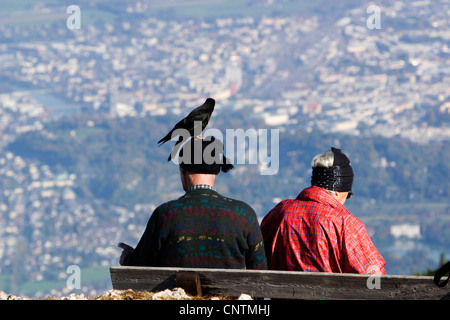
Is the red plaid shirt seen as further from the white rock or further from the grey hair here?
the white rock

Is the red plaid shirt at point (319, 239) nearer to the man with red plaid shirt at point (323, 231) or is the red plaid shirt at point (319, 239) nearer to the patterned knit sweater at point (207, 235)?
the man with red plaid shirt at point (323, 231)

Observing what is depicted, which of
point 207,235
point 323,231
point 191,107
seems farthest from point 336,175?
point 191,107

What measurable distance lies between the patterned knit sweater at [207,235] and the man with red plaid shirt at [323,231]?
1.13 feet

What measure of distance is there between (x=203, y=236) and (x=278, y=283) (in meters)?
0.46

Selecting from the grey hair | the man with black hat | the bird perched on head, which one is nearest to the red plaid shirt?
the grey hair

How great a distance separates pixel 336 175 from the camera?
3910 mm

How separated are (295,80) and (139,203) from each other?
180 feet

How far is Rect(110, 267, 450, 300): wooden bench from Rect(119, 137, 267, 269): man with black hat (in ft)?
0.75

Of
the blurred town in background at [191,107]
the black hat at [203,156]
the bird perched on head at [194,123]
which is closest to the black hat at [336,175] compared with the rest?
the black hat at [203,156]

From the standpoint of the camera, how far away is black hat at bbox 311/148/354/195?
3.91 metres

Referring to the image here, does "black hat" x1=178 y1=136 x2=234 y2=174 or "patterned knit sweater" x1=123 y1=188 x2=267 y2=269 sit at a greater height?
"black hat" x1=178 y1=136 x2=234 y2=174

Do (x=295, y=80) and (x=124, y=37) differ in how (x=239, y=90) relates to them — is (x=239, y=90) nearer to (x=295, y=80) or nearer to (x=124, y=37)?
(x=295, y=80)

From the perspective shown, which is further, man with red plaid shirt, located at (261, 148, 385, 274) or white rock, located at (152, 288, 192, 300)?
man with red plaid shirt, located at (261, 148, 385, 274)

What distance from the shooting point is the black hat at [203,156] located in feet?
12.0
